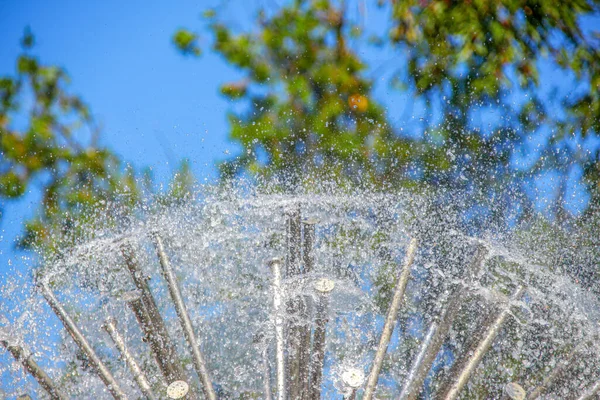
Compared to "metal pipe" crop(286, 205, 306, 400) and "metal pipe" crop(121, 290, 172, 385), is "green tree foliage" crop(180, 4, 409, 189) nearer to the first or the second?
"metal pipe" crop(286, 205, 306, 400)

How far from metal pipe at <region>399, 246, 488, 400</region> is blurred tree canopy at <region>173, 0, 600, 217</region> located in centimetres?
256

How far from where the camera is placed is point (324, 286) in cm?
231

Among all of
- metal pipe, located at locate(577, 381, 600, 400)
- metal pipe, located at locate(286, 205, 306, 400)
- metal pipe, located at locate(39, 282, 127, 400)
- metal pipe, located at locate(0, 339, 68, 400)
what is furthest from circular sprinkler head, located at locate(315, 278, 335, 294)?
metal pipe, located at locate(577, 381, 600, 400)

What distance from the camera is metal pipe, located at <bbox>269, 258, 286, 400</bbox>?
2325mm

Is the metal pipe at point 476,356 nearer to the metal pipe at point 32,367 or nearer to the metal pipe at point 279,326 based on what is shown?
the metal pipe at point 279,326

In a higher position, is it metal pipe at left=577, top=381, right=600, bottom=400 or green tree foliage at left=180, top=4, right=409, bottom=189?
green tree foliage at left=180, top=4, right=409, bottom=189

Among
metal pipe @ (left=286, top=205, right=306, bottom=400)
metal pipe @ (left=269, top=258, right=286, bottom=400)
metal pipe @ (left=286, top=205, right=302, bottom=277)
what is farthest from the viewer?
metal pipe @ (left=286, top=205, right=302, bottom=277)

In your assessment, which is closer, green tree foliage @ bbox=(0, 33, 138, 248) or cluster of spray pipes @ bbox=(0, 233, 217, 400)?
cluster of spray pipes @ bbox=(0, 233, 217, 400)

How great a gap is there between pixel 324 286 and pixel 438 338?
0.67 m

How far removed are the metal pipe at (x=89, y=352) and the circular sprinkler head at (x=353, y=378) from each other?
109 centimetres

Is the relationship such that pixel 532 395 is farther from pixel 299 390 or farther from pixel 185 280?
pixel 185 280

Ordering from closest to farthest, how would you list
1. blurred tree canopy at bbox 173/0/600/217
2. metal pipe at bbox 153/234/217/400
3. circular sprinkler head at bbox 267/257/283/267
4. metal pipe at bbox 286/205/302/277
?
metal pipe at bbox 153/234/217/400 → circular sprinkler head at bbox 267/257/283/267 → metal pipe at bbox 286/205/302/277 → blurred tree canopy at bbox 173/0/600/217

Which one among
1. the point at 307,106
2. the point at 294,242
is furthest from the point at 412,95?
the point at 294,242

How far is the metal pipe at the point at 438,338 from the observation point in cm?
237
